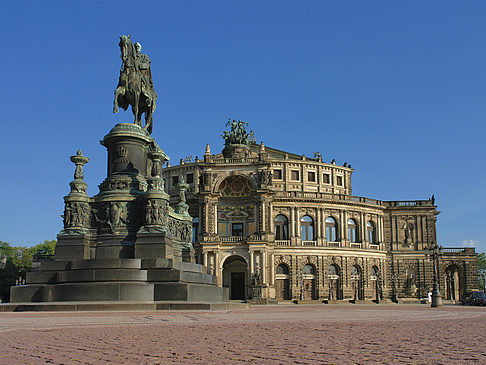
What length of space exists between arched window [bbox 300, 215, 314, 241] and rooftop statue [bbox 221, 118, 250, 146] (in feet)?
Result: 46.4

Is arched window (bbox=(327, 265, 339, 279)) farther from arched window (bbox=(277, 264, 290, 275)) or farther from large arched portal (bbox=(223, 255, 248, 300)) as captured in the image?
large arched portal (bbox=(223, 255, 248, 300))

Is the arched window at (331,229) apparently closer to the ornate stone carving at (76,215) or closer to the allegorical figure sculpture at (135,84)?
the allegorical figure sculpture at (135,84)

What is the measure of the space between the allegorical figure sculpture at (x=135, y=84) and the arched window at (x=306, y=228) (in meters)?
49.1

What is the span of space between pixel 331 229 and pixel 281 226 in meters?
7.20

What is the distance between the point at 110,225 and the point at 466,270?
6859 centimetres

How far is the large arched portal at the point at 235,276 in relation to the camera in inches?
2694

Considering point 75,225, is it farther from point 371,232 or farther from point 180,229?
point 371,232

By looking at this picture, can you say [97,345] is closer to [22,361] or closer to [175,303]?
[22,361]

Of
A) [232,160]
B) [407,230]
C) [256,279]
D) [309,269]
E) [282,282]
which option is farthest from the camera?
[407,230]

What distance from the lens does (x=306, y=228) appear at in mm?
71500

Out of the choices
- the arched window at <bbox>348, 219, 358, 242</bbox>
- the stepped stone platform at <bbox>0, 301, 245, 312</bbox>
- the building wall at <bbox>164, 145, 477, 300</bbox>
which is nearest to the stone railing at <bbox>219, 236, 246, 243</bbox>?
the building wall at <bbox>164, 145, 477, 300</bbox>

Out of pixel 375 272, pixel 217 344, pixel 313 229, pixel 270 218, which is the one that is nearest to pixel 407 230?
pixel 375 272

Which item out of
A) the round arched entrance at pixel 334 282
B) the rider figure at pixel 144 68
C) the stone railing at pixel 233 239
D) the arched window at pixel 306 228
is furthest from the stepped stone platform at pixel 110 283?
the round arched entrance at pixel 334 282

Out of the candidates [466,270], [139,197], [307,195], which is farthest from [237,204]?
[139,197]
